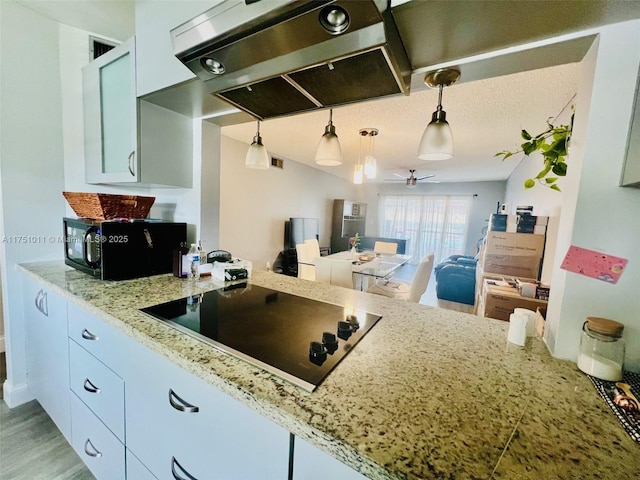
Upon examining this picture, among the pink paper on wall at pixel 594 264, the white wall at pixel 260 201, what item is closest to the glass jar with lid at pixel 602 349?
the pink paper on wall at pixel 594 264

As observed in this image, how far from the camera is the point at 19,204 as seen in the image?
1.64 m

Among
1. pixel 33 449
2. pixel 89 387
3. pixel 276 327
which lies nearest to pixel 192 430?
pixel 276 327

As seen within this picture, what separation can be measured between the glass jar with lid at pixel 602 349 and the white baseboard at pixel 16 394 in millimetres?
2940

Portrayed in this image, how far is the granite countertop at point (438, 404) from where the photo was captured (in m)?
0.46

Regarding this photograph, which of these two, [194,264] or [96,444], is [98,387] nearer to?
[96,444]

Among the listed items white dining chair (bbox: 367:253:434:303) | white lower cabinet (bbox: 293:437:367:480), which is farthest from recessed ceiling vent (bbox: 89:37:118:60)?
white dining chair (bbox: 367:253:434:303)

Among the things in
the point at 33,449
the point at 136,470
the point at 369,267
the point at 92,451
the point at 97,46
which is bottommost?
the point at 33,449

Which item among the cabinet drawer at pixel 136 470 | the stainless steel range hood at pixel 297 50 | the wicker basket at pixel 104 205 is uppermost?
the stainless steel range hood at pixel 297 50

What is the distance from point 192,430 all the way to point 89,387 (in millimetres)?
755

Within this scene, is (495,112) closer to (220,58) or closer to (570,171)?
(570,171)

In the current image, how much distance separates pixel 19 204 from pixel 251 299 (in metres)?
1.69

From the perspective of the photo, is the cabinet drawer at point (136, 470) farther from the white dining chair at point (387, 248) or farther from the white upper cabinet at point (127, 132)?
the white dining chair at point (387, 248)

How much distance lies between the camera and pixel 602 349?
0.74 m

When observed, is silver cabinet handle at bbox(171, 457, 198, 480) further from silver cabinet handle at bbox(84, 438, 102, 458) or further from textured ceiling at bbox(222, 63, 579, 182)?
textured ceiling at bbox(222, 63, 579, 182)
